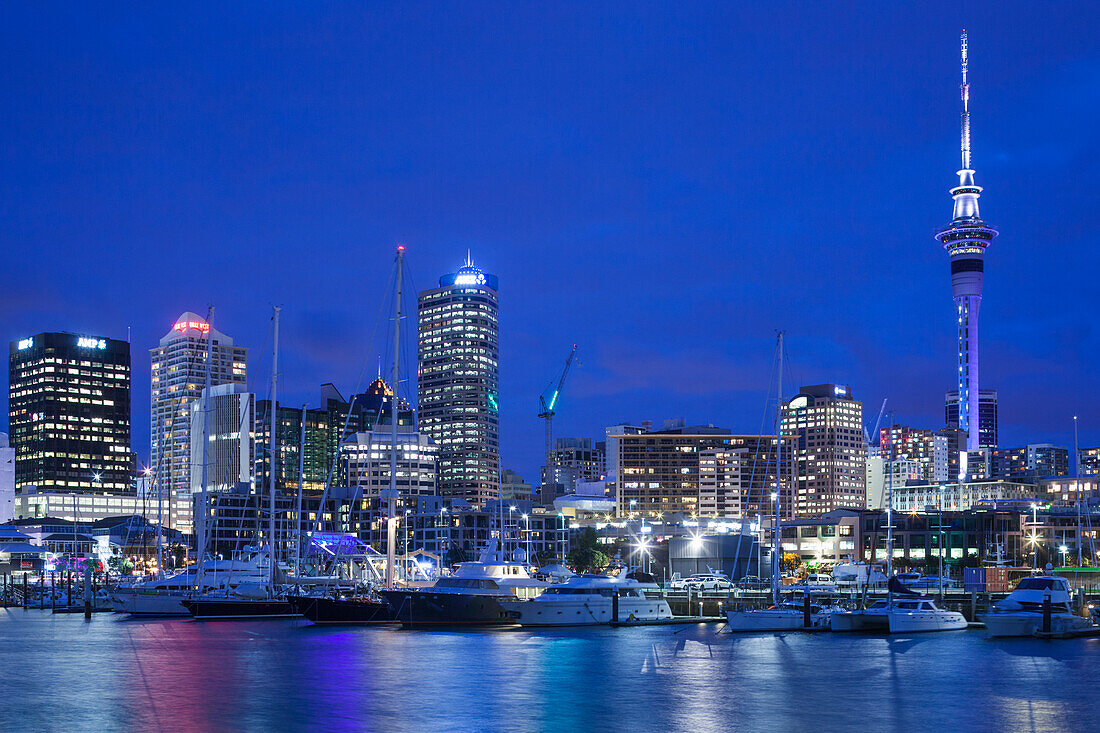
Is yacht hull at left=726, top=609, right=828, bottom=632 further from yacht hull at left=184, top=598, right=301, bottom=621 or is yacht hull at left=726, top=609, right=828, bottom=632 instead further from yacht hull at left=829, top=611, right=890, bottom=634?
yacht hull at left=184, top=598, right=301, bottom=621

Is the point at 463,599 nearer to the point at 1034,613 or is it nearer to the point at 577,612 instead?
A: the point at 577,612

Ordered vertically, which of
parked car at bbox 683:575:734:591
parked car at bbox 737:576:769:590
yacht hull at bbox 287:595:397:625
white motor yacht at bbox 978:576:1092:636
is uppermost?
white motor yacht at bbox 978:576:1092:636

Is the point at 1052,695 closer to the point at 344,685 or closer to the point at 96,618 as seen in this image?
the point at 344,685

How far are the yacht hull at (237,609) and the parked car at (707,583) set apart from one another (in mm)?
40019

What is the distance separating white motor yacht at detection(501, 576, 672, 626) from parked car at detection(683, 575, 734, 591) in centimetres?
3064

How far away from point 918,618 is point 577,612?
22.5 meters

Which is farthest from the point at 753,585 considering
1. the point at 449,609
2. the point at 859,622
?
the point at 449,609

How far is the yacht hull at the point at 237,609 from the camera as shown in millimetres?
100938

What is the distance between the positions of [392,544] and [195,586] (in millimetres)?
29663

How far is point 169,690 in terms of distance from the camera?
50.7 metres

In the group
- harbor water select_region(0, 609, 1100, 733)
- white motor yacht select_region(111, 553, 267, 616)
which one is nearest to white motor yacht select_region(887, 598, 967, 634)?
harbor water select_region(0, 609, 1100, 733)

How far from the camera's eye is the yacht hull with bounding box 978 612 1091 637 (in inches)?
2972

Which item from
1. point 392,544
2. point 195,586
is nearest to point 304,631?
point 392,544

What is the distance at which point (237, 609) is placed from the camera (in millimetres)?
101312
